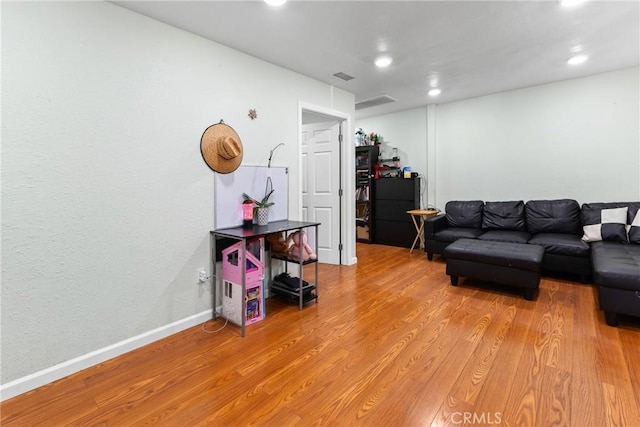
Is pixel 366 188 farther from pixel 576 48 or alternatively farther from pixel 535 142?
pixel 576 48

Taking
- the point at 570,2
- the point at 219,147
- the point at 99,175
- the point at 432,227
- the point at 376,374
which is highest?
the point at 570,2

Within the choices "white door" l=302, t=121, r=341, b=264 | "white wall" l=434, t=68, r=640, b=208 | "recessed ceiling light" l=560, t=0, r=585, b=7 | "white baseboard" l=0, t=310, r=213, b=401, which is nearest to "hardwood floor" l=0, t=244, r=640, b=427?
"white baseboard" l=0, t=310, r=213, b=401

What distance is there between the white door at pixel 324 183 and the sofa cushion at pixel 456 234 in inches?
59.3

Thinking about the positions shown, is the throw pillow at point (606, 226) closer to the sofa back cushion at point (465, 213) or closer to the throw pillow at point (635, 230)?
the throw pillow at point (635, 230)

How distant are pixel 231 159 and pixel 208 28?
1.08m

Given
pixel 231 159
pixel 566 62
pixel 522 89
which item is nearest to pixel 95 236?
pixel 231 159

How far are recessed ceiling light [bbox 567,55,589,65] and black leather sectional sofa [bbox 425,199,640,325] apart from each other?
1.71 m

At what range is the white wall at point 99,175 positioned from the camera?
174cm

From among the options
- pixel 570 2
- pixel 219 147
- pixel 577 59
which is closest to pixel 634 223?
pixel 577 59

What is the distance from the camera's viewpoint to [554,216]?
3979 mm

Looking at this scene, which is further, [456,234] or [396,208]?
[396,208]

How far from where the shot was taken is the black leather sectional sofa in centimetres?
238

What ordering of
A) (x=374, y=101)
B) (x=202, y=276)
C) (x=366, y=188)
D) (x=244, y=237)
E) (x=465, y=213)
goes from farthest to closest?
(x=366, y=188) → (x=374, y=101) → (x=465, y=213) → (x=202, y=276) → (x=244, y=237)

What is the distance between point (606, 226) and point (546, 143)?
143 centimetres
